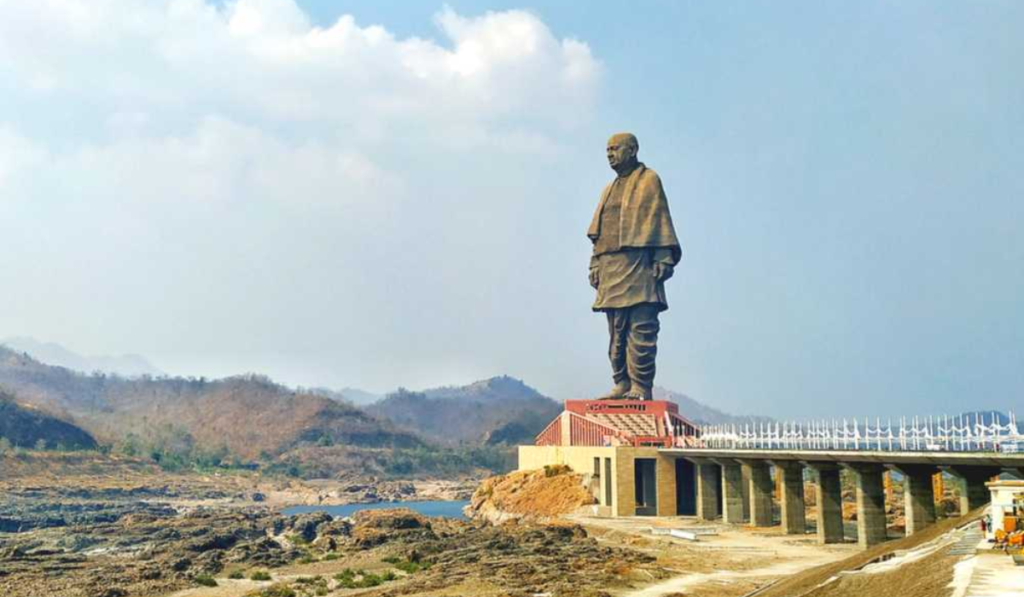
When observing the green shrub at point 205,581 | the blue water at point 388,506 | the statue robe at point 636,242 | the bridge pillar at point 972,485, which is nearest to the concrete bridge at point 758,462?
the bridge pillar at point 972,485

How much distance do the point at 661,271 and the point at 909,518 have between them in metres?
62.5

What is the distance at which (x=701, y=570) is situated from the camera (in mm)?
57156

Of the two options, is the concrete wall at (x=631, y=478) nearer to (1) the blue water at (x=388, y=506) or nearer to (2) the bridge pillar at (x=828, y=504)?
(2) the bridge pillar at (x=828, y=504)

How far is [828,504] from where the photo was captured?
70562 millimetres

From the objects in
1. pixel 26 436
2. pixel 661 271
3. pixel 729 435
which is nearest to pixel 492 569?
pixel 729 435

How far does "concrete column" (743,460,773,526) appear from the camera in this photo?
8281cm

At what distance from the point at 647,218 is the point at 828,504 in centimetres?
5713

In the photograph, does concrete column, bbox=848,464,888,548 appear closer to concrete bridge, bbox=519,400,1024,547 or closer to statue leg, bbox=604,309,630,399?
concrete bridge, bbox=519,400,1024,547

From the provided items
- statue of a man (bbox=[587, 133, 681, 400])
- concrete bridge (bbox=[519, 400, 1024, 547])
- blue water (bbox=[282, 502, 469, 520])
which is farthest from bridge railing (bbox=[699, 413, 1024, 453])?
blue water (bbox=[282, 502, 469, 520])

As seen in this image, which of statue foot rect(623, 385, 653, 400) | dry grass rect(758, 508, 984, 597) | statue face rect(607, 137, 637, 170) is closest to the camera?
dry grass rect(758, 508, 984, 597)

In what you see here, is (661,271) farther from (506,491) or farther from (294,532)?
(294,532)

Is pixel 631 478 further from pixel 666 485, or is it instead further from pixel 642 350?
pixel 642 350

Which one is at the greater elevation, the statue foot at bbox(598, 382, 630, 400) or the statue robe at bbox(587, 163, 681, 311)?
the statue robe at bbox(587, 163, 681, 311)

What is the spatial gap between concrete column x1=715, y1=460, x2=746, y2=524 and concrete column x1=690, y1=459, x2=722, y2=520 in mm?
4243
